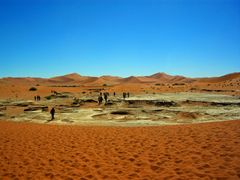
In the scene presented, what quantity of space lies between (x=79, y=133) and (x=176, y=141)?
553 cm

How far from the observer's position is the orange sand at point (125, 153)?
28.4ft

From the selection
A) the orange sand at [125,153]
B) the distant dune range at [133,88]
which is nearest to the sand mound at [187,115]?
the orange sand at [125,153]

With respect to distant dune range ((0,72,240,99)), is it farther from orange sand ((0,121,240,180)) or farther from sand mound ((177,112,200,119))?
orange sand ((0,121,240,180))

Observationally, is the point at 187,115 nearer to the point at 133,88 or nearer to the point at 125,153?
the point at 125,153

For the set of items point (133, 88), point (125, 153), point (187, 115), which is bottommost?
point (125, 153)

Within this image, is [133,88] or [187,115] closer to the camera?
[187,115]

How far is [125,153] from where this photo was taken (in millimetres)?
10719

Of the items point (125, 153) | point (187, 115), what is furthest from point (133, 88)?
point (125, 153)

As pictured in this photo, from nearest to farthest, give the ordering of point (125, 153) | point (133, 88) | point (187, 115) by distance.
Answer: point (125, 153) < point (187, 115) < point (133, 88)

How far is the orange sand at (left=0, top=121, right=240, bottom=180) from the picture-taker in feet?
28.4

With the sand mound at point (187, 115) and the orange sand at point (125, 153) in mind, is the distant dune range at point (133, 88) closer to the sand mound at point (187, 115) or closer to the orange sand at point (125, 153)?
the sand mound at point (187, 115)

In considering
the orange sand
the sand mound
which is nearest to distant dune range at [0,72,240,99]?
the sand mound

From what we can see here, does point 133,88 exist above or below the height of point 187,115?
above

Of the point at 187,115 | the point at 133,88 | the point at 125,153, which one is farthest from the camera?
the point at 133,88
